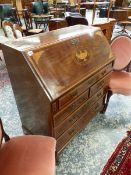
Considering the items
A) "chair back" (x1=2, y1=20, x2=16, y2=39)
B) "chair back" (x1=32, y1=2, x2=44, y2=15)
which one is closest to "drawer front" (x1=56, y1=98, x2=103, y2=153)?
"chair back" (x1=2, y1=20, x2=16, y2=39)

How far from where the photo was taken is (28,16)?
18.2 feet

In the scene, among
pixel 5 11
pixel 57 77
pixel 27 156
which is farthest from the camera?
pixel 5 11

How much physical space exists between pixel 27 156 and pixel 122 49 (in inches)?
71.5

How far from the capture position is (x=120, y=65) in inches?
91.6

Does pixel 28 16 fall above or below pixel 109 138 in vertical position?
above

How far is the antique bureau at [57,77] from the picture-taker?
4.09ft

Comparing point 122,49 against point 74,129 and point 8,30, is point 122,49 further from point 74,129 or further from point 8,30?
point 8,30

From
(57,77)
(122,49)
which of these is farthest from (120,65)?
(57,77)

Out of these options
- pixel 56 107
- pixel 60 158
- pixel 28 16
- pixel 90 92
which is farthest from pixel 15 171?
pixel 28 16

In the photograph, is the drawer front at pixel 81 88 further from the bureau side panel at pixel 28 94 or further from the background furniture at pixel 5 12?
the background furniture at pixel 5 12

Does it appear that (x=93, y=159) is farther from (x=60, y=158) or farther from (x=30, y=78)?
(x=30, y=78)

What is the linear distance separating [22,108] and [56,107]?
19.5 inches

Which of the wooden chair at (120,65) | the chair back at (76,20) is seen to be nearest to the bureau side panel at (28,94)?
the wooden chair at (120,65)

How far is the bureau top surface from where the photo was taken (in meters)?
1.24
